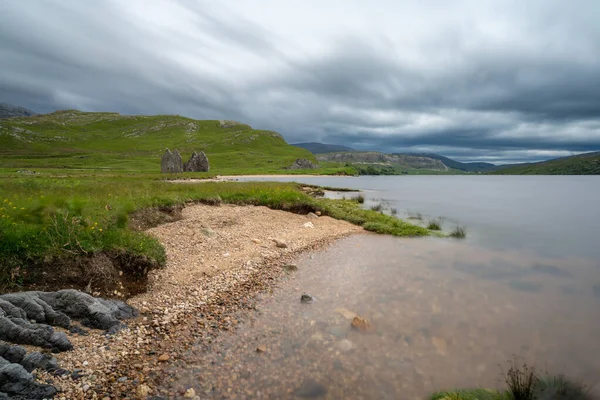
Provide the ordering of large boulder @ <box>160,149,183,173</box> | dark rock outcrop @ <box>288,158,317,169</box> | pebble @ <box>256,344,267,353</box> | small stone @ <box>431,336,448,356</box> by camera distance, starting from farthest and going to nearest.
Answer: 1. dark rock outcrop @ <box>288,158,317,169</box>
2. large boulder @ <box>160,149,183,173</box>
3. small stone @ <box>431,336,448,356</box>
4. pebble @ <box>256,344,267,353</box>

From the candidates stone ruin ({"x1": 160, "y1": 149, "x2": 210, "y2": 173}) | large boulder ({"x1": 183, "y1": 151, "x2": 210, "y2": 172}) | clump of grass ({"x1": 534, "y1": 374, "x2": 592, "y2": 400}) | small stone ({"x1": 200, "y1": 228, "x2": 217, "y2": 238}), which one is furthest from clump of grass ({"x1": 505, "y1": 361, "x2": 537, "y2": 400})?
large boulder ({"x1": 183, "y1": 151, "x2": 210, "y2": 172})

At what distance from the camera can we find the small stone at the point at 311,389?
6.70 m

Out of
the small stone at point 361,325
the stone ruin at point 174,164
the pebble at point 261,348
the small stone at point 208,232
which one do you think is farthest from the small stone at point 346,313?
the stone ruin at point 174,164

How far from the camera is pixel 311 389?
6.84 m

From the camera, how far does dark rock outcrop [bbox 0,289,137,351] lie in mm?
6449

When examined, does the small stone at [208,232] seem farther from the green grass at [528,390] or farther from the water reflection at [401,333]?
the green grass at [528,390]

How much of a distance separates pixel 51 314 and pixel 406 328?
9397 mm

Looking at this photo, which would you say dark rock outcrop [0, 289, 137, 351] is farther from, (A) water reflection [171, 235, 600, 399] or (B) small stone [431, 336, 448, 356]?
(B) small stone [431, 336, 448, 356]

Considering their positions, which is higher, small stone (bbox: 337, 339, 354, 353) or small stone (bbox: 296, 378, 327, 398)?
small stone (bbox: 337, 339, 354, 353)

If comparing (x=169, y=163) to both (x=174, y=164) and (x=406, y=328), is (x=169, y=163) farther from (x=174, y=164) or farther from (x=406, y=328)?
(x=406, y=328)

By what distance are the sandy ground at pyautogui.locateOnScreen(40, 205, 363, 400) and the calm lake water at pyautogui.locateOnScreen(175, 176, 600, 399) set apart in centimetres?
79

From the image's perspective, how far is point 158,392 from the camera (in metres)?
6.28

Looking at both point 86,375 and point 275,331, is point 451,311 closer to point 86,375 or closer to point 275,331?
point 275,331

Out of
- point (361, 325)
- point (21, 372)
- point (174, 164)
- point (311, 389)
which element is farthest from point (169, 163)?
point (311, 389)
